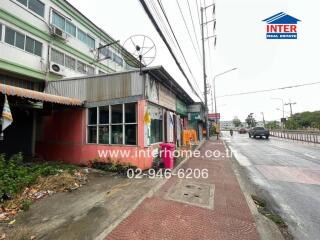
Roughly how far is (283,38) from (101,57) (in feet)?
54.7

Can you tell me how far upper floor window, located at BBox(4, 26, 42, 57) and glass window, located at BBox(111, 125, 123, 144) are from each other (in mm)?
9139

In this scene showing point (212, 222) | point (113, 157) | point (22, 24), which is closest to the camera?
point (212, 222)

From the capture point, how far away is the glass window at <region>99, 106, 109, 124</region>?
9.59 meters

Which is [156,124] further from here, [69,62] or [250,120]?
[250,120]

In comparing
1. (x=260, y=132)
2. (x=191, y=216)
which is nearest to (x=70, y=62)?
(x=191, y=216)

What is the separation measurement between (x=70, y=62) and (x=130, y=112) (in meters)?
11.1

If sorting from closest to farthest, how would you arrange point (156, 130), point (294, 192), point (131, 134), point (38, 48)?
point (294, 192) < point (131, 134) < point (156, 130) < point (38, 48)

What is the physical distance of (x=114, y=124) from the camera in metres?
9.37

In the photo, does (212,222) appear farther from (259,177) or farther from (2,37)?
(2,37)

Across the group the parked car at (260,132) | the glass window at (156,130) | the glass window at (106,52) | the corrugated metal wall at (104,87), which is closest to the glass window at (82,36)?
the glass window at (106,52)

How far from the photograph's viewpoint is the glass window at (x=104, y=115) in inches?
378

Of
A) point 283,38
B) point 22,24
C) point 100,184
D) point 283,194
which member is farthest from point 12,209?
point 283,38

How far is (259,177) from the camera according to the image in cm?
830

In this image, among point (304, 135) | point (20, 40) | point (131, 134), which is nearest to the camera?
point (131, 134)
